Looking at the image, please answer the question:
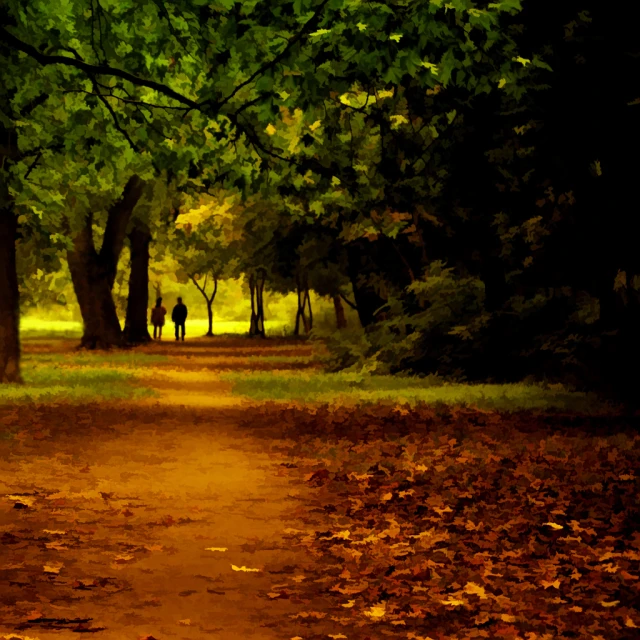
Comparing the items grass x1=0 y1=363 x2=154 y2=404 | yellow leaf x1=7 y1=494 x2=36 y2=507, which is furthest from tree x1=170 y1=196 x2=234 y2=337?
yellow leaf x1=7 y1=494 x2=36 y2=507

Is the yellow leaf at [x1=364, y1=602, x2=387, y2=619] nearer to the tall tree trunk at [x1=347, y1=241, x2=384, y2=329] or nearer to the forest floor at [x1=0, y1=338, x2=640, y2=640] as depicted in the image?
the forest floor at [x1=0, y1=338, x2=640, y2=640]

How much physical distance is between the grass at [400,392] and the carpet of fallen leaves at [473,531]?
2.85 meters

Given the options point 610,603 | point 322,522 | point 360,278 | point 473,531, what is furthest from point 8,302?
point 610,603

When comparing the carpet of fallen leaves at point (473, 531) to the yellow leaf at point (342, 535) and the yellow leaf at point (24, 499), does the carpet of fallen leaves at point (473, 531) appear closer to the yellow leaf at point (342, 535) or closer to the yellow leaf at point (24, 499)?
the yellow leaf at point (342, 535)

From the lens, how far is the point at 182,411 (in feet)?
56.3

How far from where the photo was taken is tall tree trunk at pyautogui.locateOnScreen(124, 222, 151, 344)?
44.2 meters

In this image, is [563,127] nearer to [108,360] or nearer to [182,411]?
[182,411]

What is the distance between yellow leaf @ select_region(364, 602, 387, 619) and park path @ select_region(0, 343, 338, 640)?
0.97 feet

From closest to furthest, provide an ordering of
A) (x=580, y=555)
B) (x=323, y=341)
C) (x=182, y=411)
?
(x=580, y=555) → (x=182, y=411) → (x=323, y=341)

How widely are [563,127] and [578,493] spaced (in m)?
7.31

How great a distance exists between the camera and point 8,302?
1986 cm

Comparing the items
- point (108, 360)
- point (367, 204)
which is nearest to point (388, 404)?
point (367, 204)

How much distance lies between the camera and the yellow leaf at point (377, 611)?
585 cm

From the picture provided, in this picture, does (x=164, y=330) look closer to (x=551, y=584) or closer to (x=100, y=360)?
(x=100, y=360)
